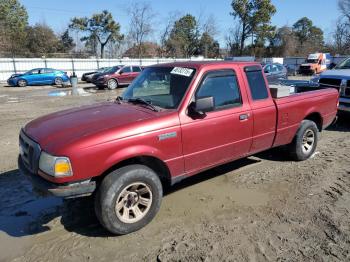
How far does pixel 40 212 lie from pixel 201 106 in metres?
2.58

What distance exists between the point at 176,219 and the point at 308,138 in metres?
3.40

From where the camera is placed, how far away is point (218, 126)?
4402mm

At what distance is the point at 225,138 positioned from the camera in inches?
179

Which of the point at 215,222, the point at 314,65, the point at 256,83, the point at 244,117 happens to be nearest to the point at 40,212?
the point at 215,222

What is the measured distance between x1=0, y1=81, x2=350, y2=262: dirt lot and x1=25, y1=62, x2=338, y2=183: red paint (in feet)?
1.90

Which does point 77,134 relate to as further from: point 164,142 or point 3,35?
point 3,35

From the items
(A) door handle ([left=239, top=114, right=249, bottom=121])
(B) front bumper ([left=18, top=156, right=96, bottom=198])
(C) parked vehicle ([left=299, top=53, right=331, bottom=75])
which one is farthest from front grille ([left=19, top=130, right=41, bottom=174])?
(C) parked vehicle ([left=299, top=53, right=331, bottom=75])

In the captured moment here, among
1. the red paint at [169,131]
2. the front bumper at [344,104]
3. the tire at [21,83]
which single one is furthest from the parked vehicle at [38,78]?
the red paint at [169,131]

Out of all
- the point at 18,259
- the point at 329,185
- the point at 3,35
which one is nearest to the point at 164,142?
the point at 18,259

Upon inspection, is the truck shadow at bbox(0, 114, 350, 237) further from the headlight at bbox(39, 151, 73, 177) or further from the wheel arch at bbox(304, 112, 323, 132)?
the wheel arch at bbox(304, 112, 323, 132)

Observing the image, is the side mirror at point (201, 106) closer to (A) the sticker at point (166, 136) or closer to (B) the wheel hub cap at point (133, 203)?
(A) the sticker at point (166, 136)

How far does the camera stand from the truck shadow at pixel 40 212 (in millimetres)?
3955

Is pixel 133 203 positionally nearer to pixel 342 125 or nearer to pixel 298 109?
A: pixel 298 109

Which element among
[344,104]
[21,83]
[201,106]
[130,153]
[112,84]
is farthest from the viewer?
[21,83]
